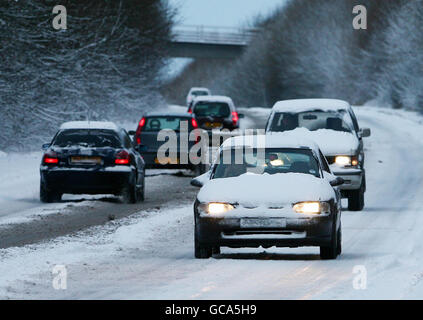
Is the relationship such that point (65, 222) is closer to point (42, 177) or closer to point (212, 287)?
point (42, 177)

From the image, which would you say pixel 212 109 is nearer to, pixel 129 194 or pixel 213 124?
pixel 213 124

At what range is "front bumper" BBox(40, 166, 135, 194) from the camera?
21.6 m

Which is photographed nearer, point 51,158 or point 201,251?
point 201,251

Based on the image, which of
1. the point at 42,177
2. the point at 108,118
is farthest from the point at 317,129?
the point at 108,118

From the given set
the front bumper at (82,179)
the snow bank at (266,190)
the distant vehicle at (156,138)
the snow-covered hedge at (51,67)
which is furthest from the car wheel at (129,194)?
the snow-covered hedge at (51,67)

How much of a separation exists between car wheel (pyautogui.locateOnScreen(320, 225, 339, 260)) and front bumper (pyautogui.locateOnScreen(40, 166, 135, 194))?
27.5 ft

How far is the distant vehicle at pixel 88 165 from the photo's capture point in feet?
71.1

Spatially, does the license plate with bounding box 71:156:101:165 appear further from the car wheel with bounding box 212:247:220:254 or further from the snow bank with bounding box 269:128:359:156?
the car wheel with bounding box 212:247:220:254

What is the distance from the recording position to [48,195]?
2200cm

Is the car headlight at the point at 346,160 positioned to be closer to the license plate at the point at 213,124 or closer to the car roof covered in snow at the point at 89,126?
the car roof covered in snow at the point at 89,126

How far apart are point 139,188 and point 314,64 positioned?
7889 cm

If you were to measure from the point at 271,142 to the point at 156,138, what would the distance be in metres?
14.2

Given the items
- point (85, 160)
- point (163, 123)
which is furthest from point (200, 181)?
point (163, 123)

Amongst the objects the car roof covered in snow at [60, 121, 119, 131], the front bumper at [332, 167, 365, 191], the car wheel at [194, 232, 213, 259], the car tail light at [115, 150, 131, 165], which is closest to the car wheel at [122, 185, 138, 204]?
the car tail light at [115, 150, 131, 165]
